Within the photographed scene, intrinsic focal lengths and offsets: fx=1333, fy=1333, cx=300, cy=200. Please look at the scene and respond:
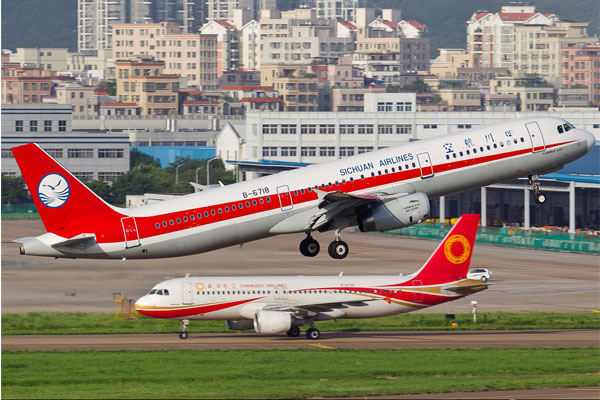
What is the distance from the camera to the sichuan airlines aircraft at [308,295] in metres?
127

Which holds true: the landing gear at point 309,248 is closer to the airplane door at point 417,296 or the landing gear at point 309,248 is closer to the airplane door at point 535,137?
the airplane door at point 535,137

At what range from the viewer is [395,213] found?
75125 millimetres

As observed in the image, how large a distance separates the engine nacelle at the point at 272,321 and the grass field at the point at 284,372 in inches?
245


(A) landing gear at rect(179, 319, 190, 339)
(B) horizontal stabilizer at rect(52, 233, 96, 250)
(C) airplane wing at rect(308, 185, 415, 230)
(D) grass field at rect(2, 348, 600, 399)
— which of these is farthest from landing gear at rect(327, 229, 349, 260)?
(A) landing gear at rect(179, 319, 190, 339)

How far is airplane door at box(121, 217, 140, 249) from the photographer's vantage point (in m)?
71.4

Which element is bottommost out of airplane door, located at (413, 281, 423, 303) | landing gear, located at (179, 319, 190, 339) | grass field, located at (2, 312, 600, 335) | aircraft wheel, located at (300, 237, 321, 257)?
grass field, located at (2, 312, 600, 335)

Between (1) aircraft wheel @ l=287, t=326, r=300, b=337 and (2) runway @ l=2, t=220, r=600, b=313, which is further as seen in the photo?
(2) runway @ l=2, t=220, r=600, b=313

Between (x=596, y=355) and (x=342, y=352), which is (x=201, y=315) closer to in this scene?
(x=342, y=352)

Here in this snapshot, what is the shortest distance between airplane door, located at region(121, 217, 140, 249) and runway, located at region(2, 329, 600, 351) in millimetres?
51791

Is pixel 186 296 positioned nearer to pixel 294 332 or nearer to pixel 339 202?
pixel 294 332

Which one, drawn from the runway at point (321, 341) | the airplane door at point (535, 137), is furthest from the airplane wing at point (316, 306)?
the airplane door at point (535, 137)

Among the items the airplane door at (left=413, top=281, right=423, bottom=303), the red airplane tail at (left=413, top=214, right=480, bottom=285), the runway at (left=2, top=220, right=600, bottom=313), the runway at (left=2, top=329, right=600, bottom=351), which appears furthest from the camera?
the runway at (left=2, top=220, right=600, bottom=313)

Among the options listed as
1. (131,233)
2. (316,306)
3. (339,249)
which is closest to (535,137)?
(339,249)

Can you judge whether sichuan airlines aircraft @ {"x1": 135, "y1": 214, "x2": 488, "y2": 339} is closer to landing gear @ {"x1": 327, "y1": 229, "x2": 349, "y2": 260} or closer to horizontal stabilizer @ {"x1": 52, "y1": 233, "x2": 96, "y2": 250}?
landing gear @ {"x1": 327, "y1": 229, "x2": 349, "y2": 260}
